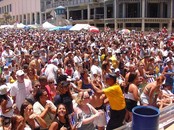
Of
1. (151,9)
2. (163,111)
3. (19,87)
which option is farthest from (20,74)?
(151,9)

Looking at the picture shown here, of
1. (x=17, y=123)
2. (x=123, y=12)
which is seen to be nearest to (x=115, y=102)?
(x=17, y=123)

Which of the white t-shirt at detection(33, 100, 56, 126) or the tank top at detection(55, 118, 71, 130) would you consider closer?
the tank top at detection(55, 118, 71, 130)

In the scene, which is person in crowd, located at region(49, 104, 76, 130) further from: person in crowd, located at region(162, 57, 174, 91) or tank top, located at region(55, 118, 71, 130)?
person in crowd, located at region(162, 57, 174, 91)

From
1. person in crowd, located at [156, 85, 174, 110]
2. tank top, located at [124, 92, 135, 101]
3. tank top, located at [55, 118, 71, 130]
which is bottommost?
person in crowd, located at [156, 85, 174, 110]

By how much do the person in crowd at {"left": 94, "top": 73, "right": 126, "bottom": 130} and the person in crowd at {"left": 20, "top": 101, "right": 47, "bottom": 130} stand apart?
1312 mm

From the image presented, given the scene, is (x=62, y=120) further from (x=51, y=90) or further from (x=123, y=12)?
(x=123, y=12)

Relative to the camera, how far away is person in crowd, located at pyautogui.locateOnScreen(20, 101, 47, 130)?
452cm

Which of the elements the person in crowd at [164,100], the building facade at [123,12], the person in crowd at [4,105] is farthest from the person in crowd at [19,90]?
the building facade at [123,12]

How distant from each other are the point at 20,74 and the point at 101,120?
183cm

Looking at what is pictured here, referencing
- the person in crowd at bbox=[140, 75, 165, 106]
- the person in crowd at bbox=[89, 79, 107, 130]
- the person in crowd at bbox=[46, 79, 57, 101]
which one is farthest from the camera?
the person in crowd at bbox=[46, 79, 57, 101]

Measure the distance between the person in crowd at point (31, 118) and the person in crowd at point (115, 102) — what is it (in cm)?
131

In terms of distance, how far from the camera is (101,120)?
5711 millimetres

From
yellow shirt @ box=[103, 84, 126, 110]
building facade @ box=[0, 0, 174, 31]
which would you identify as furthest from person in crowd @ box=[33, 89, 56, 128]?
building facade @ box=[0, 0, 174, 31]

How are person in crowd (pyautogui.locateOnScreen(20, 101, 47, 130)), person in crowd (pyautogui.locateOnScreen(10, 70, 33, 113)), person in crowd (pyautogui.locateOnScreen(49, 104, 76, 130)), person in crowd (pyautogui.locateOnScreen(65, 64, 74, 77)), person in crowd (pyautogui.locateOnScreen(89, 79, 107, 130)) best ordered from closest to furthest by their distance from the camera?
1. person in crowd (pyautogui.locateOnScreen(49, 104, 76, 130))
2. person in crowd (pyautogui.locateOnScreen(20, 101, 47, 130))
3. person in crowd (pyautogui.locateOnScreen(89, 79, 107, 130))
4. person in crowd (pyautogui.locateOnScreen(10, 70, 33, 113))
5. person in crowd (pyautogui.locateOnScreen(65, 64, 74, 77))
